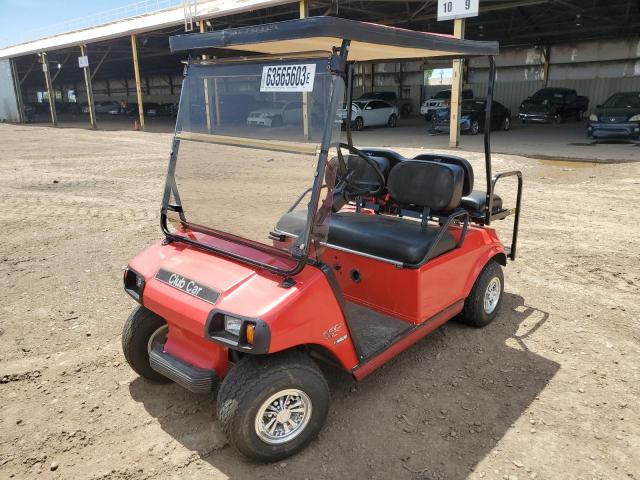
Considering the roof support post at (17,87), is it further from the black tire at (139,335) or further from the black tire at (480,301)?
the black tire at (480,301)

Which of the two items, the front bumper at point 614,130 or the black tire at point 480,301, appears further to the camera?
the front bumper at point 614,130

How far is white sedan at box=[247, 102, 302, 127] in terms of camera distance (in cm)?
255

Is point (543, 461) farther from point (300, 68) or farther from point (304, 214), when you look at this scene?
point (300, 68)

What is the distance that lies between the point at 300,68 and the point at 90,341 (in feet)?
8.44

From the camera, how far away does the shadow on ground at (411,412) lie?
8.20 ft

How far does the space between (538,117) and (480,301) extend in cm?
2033

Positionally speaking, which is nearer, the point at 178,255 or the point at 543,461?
the point at 543,461

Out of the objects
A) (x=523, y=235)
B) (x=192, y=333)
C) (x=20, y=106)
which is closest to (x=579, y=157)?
(x=523, y=235)

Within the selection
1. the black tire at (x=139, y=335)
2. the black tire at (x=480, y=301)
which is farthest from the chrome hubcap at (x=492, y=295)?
the black tire at (x=139, y=335)

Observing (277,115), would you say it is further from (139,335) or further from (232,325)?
(139,335)

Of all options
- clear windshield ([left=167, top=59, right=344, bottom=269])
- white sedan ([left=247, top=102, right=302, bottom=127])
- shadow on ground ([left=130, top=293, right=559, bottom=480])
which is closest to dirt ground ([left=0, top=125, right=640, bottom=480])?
shadow on ground ([left=130, top=293, right=559, bottom=480])

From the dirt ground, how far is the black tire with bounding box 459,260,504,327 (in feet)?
0.34

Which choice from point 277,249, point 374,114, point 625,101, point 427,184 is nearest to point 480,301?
point 427,184

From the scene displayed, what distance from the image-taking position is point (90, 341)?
369cm
